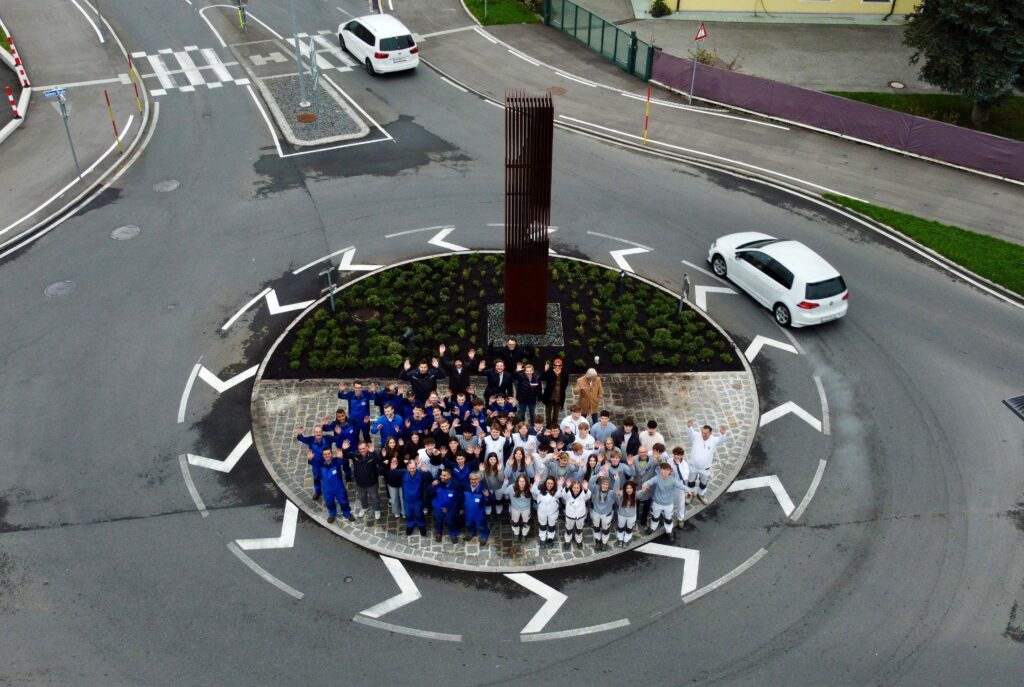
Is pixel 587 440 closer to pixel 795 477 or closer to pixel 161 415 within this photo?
pixel 795 477

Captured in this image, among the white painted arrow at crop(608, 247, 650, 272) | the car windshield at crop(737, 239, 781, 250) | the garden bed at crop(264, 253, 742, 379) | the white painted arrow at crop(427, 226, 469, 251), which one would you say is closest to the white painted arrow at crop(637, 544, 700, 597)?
the garden bed at crop(264, 253, 742, 379)

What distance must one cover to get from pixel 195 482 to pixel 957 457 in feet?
46.7

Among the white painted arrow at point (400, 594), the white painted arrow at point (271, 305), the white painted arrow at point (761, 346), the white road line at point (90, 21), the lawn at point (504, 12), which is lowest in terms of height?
the white painted arrow at point (400, 594)

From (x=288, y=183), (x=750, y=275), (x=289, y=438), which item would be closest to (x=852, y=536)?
(x=750, y=275)

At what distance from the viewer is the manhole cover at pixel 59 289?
65.2 ft

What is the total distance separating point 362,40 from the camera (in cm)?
3231

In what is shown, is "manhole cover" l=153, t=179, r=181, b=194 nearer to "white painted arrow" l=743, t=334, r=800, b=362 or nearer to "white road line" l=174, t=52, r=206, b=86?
"white road line" l=174, t=52, r=206, b=86

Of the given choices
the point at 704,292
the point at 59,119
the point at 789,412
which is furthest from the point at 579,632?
the point at 59,119

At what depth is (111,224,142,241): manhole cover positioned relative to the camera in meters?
22.1

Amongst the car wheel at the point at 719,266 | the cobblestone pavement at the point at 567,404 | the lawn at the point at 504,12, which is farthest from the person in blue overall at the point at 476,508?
the lawn at the point at 504,12

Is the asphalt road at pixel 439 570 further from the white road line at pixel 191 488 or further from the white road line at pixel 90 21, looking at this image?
the white road line at pixel 90 21

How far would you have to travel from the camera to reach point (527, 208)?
674 inches

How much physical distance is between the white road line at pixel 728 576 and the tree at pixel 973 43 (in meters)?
20.1

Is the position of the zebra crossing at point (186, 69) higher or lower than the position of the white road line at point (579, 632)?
higher
